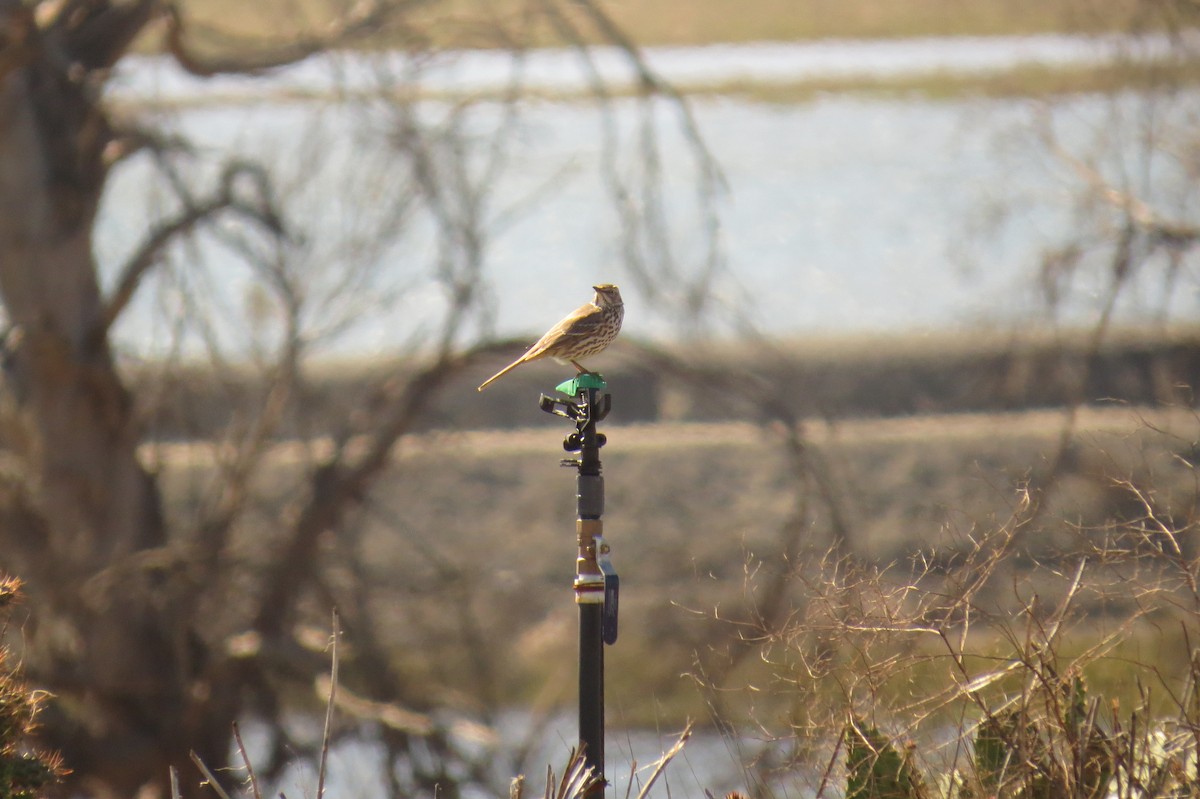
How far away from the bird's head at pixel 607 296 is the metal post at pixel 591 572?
253mm

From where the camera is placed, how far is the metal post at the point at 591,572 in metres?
3.56

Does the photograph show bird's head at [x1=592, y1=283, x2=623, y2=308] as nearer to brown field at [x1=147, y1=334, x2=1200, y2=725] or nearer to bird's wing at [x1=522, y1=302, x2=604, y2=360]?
bird's wing at [x1=522, y1=302, x2=604, y2=360]

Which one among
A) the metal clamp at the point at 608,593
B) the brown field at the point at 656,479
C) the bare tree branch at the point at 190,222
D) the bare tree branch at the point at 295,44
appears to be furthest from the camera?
the brown field at the point at 656,479

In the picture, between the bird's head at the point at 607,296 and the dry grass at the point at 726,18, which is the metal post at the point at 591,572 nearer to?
the bird's head at the point at 607,296

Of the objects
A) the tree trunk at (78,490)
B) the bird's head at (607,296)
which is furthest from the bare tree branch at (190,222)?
the bird's head at (607,296)

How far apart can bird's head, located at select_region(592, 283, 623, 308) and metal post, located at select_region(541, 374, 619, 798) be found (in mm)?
253

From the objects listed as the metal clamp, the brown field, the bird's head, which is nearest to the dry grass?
the brown field

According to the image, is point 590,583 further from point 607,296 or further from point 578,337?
point 607,296

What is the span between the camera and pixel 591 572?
141 inches

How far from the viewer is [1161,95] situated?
10.5 metres

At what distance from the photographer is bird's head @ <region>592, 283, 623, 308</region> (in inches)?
148

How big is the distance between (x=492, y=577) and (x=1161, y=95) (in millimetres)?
7976

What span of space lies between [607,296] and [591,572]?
2.40 feet

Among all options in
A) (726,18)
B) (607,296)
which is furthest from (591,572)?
(726,18)
